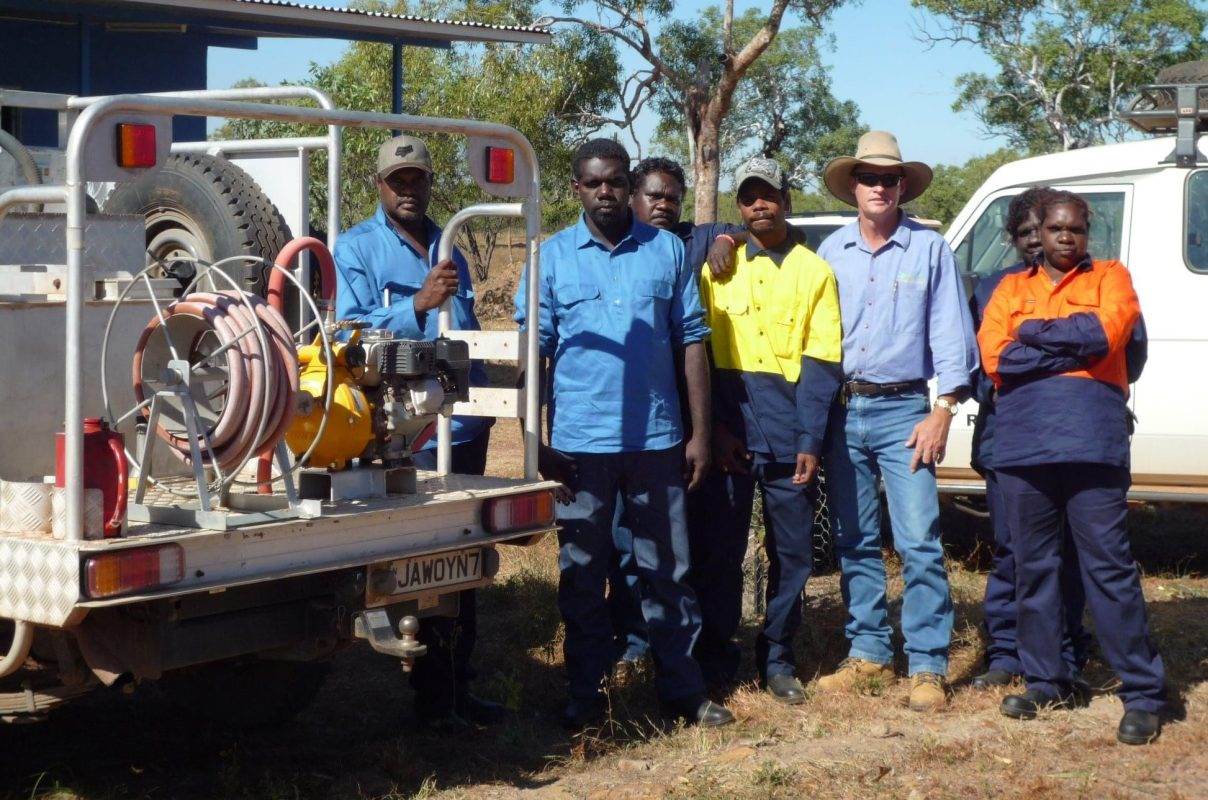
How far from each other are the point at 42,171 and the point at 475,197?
704 inches

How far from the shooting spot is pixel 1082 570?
516cm

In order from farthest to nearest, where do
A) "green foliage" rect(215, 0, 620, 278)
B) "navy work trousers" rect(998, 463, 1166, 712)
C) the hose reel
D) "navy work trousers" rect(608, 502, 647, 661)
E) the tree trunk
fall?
1. "green foliage" rect(215, 0, 620, 278)
2. the tree trunk
3. "navy work trousers" rect(608, 502, 647, 661)
4. "navy work trousers" rect(998, 463, 1166, 712)
5. the hose reel

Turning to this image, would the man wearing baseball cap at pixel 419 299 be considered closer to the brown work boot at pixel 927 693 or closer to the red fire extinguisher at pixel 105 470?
the red fire extinguisher at pixel 105 470

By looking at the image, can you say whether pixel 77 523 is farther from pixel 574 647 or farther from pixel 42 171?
pixel 42 171

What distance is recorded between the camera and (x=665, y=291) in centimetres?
505

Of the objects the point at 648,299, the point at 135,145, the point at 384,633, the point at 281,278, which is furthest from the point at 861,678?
the point at 135,145

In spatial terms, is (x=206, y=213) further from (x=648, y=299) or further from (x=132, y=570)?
(x=132, y=570)

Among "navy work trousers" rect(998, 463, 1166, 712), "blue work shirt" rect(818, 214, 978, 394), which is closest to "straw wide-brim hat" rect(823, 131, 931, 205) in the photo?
"blue work shirt" rect(818, 214, 978, 394)

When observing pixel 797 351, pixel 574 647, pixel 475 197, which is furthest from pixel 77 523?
Answer: pixel 475 197

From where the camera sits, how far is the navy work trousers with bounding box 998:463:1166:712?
199 inches

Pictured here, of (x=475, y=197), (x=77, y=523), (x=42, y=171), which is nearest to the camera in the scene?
(x=77, y=523)

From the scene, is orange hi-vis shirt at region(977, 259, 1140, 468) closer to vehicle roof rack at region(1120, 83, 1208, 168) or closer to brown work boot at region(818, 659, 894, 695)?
brown work boot at region(818, 659, 894, 695)

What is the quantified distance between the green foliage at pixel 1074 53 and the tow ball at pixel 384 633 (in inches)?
1098

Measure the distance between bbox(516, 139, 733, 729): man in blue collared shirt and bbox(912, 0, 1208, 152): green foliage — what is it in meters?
26.6
